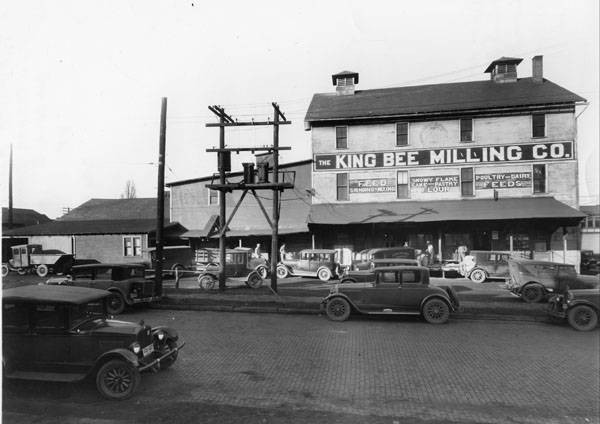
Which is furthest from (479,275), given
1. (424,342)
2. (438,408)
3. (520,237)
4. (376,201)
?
(438,408)

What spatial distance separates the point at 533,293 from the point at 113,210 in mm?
30693

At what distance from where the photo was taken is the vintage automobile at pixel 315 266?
20344 mm

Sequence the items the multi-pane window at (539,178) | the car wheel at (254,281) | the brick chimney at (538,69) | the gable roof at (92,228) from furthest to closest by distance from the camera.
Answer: the gable roof at (92,228) < the brick chimney at (538,69) < the multi-pane window at (539,178) < the car wheel at (254,281)

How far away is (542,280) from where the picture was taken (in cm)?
1402

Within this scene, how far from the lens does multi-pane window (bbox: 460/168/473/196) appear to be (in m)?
24.0

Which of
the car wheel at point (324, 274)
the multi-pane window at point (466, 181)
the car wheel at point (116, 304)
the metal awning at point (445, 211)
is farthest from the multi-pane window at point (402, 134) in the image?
the car wheel at point (116, 304)

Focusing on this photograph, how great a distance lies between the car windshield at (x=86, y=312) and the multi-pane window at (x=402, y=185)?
66.1 ft

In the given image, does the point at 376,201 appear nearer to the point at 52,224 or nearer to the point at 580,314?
the point at 580,314

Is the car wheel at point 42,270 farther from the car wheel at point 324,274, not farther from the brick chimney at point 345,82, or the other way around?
the brick chimney at point 345,82

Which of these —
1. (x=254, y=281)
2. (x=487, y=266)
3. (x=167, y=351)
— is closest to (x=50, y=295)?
(x=167, y=351)

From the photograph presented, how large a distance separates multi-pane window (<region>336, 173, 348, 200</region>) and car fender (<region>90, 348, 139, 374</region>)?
65.3ft

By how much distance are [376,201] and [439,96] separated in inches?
324

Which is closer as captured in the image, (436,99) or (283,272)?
(283,272)

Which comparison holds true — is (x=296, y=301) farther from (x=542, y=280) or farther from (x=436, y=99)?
(x=436, y=99)
